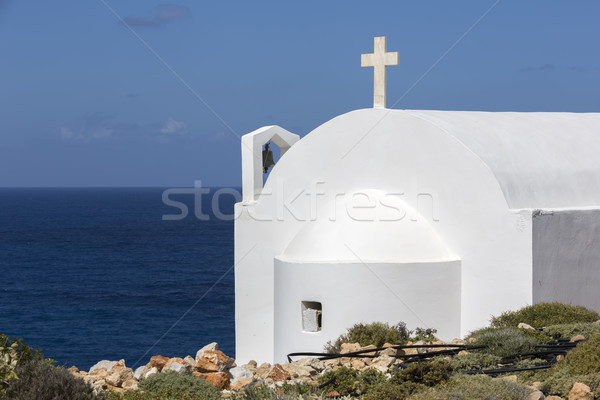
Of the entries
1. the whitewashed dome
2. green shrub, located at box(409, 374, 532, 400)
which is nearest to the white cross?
the whitewashed dome

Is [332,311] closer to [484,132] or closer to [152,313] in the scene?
[484,132]

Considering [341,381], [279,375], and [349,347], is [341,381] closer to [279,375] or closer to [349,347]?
[279,375]

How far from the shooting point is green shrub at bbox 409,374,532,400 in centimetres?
790

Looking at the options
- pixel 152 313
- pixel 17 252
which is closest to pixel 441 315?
pixel 152 313

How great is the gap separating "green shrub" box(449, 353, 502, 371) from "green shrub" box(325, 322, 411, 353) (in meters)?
1.97

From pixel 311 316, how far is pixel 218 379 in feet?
12.9

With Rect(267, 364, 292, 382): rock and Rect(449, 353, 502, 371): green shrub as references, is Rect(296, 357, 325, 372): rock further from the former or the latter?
Rect(449, 353, 502, 371): green shrub

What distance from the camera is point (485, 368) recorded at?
9.74m

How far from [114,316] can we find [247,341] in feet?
117

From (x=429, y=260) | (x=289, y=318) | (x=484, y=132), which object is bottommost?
(x=289, y=318)

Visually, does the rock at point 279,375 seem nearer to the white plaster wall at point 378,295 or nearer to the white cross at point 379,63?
the white plaster wall at point 378,295

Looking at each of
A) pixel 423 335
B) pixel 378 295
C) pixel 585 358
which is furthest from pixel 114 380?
pixel 585 358

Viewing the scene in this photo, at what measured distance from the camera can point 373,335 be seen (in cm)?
1233

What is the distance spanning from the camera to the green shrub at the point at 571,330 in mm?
11016
